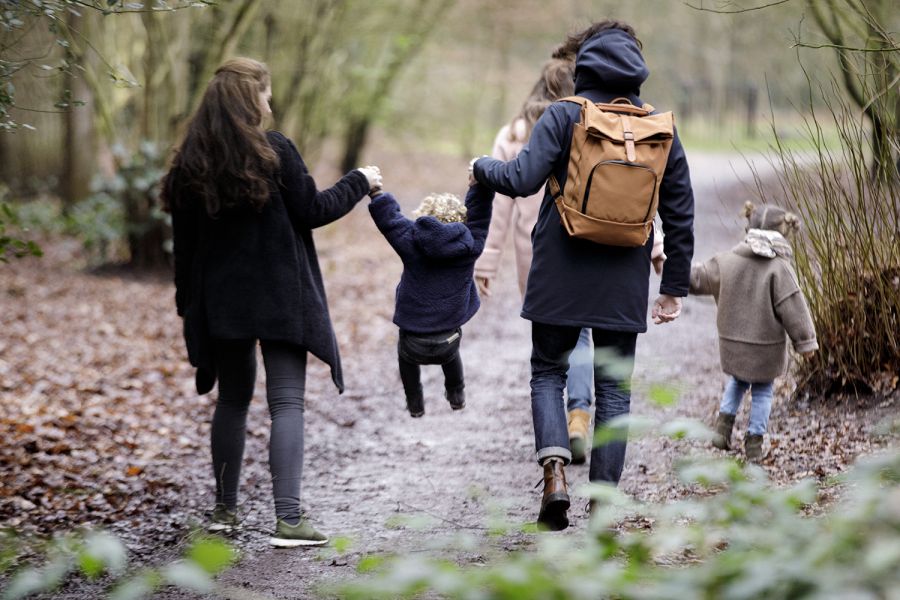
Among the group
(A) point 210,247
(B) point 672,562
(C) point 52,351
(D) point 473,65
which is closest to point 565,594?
(B) point 672,562

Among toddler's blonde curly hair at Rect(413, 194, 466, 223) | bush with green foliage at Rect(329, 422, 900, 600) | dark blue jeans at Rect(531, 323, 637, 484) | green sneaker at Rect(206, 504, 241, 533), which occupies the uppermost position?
toddler's blonde curly hair at Rect(413, 194, 466, 223)

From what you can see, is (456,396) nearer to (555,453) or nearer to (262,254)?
(555,453)

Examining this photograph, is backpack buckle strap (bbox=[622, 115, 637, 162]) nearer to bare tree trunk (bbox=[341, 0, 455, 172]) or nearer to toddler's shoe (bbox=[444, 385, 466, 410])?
toddler's shoe (bbox=[444, 385, 466, 410])

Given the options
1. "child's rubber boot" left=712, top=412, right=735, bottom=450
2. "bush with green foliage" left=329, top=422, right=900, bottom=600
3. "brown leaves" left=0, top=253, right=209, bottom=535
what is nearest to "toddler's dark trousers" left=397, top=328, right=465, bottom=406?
"brown leaves" left=0, top=253, right=209, bottom=535

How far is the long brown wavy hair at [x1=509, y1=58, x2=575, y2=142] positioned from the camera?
5.20m

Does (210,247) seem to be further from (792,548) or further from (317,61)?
(317,61)

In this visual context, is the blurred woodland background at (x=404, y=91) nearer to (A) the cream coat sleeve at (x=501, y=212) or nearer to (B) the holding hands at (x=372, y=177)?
(A) the cream coat sleeve at (x=501, y=212)

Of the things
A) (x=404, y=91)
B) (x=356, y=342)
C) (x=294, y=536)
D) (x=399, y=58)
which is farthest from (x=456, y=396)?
(x=404, y=91)

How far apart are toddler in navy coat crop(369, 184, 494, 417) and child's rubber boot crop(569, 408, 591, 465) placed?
3.44 ft

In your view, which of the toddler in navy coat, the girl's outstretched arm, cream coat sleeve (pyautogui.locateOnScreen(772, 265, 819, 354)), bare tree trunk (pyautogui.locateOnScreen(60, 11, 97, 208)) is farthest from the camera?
bare tree trunk (pyautogui.locateOnScreen(60, 11, 97, 208))

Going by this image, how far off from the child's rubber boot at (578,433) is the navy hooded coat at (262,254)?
164 cm

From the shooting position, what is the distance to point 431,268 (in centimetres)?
457

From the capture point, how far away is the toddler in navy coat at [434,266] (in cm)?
451

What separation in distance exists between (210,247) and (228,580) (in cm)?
138
